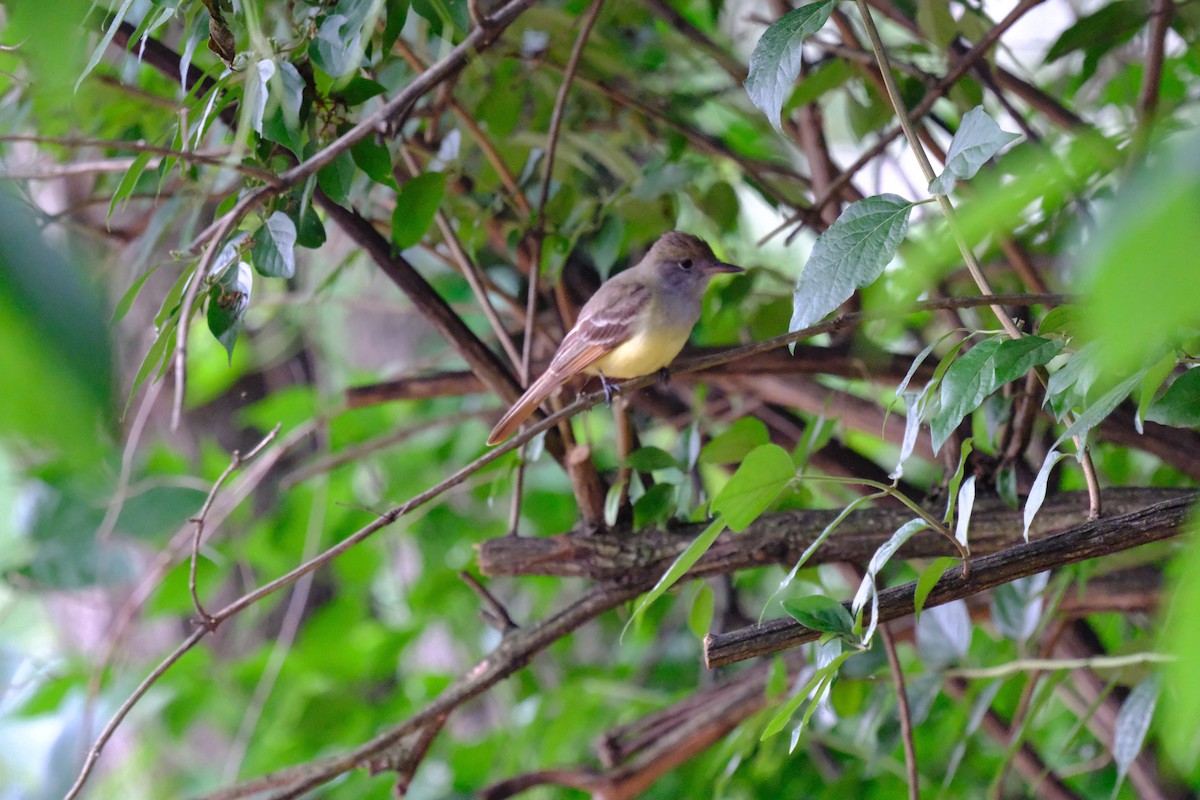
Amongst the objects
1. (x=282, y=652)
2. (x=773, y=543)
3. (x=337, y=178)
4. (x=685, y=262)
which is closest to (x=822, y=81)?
(x=685, y=262)

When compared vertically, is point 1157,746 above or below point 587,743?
below

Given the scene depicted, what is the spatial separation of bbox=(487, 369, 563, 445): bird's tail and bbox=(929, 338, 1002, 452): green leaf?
45.9 inches

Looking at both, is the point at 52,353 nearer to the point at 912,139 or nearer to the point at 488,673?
the point at 912,139

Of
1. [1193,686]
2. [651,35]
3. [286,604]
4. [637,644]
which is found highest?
[651,35]

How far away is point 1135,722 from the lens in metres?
1.94

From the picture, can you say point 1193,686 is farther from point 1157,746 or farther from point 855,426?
point 1157,746

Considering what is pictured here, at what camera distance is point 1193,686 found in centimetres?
45

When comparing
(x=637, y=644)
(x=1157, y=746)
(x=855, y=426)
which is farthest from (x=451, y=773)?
(x=1157, y=746)

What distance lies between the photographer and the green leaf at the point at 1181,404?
1.46 meters

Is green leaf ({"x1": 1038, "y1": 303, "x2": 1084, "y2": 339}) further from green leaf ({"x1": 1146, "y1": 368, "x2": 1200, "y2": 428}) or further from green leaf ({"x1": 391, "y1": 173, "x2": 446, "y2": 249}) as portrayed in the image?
green leaf ({"x1": 391, "y1": 173, "x2": 446, "y2": 249})

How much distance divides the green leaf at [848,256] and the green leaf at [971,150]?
70 mm

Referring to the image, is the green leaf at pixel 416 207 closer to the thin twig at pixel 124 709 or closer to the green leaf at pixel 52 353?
the thin twig at pixel 124 709

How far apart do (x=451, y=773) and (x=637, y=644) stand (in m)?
0.89

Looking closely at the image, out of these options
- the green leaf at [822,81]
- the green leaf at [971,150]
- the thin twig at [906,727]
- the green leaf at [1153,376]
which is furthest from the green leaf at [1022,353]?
the green leaf at [822,81]
